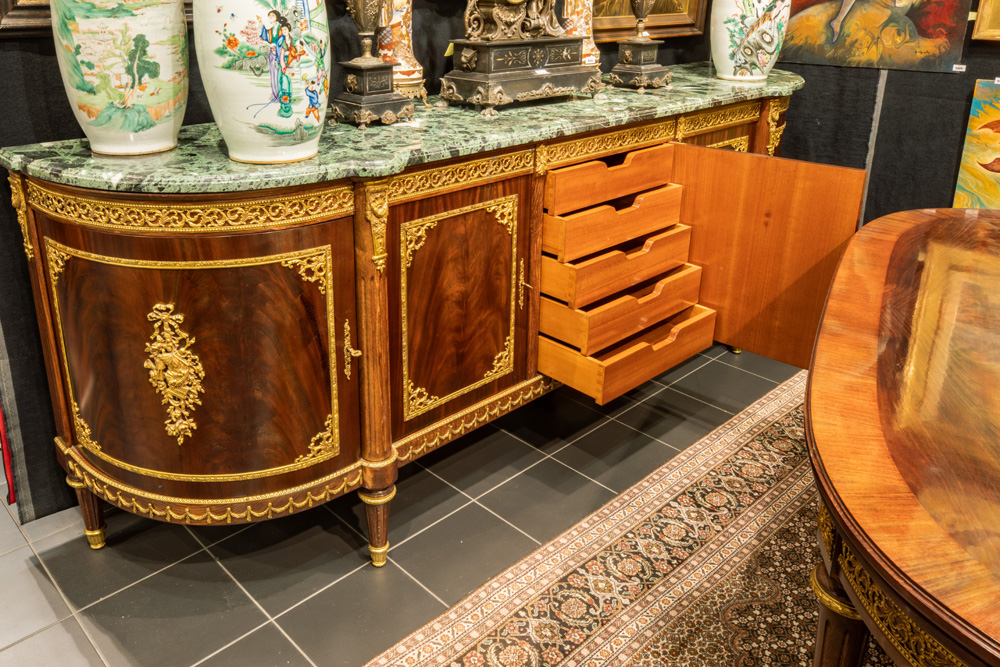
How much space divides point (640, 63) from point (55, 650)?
7.69 feet

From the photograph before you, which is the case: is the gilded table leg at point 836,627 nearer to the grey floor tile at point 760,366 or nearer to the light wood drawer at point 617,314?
the light wood drawer at point 617,314

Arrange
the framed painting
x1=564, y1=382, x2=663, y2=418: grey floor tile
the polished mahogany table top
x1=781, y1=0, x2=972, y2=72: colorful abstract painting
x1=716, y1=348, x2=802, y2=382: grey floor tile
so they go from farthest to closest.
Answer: x1=781, y1=0, x2=972, y2=72: colorful abstract painting, x1=716, y1=348, x2=802, y2=382: grey floor tile, the framed painting, x1=564, y1=382, x2=663, y2=418: grey floor tile, the polished mahogany table top

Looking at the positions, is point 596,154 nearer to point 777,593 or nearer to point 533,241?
point 533,241

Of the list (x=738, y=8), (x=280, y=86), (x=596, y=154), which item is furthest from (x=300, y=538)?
(x=738, y=8)

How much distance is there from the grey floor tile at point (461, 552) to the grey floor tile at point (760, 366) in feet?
4.55

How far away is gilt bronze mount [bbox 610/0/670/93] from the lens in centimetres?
266

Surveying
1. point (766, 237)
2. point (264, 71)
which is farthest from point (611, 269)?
point (264, 71)

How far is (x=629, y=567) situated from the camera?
202 cm

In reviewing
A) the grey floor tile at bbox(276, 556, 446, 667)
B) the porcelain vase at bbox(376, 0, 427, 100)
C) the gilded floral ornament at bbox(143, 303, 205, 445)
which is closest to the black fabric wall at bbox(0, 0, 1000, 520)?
the porcelain vase at bbox(376, 0, 427, 100)

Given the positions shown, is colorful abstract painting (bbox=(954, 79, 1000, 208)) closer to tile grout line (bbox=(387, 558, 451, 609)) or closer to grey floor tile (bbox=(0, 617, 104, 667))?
tile grout line (bbox=(387, 558, 451, 609))

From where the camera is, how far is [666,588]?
6.41 feet

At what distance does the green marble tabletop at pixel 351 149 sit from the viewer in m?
1.53

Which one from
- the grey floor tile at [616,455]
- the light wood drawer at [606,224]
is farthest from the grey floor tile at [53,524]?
the light wood drawer at [606,224]

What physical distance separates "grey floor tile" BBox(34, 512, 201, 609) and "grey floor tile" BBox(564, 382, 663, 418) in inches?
53.3
